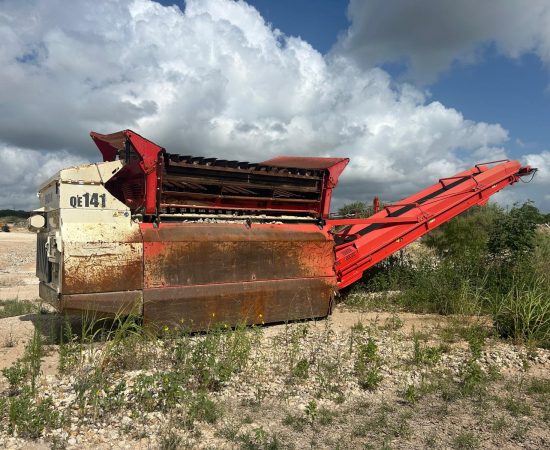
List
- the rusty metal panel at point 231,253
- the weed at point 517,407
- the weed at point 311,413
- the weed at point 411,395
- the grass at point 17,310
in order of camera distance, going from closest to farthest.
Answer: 1. the weed at point 311,413
2. the weed at point 517,407
3. the weed at point 411,395
4. the rusty metal panel at point 231,253
5. the grass at point 17,310

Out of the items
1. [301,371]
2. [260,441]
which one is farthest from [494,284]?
[260,441]

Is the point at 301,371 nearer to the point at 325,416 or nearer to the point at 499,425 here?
the point at 325,416

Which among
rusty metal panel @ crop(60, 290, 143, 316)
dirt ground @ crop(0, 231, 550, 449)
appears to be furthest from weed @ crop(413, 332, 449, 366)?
rusty metal panel @ crop(60, 290, 143, 316)

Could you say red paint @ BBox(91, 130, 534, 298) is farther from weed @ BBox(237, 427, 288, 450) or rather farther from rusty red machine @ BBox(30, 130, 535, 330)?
weed @ BBox(237, 427, 288, 450)

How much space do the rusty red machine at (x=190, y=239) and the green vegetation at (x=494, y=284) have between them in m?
1.20

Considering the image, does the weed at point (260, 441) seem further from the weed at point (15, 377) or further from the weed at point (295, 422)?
the weed at point (15, 377)

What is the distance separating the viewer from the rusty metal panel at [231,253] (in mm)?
6504

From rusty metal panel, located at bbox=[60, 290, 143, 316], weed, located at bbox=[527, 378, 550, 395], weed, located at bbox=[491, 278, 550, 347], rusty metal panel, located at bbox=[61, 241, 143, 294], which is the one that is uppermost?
rusty metal panel, located at bbox=[61, 241, 143, 294]

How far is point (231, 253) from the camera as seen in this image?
7.03m

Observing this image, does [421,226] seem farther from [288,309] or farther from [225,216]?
[225,216]

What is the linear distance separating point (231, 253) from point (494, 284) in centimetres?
475

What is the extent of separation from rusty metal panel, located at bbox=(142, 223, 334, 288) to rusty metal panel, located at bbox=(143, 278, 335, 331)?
0.11 metres

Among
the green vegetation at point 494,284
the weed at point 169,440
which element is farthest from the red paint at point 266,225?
the weed at point 169,440

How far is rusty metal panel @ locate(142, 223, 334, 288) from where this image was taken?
256 inches
